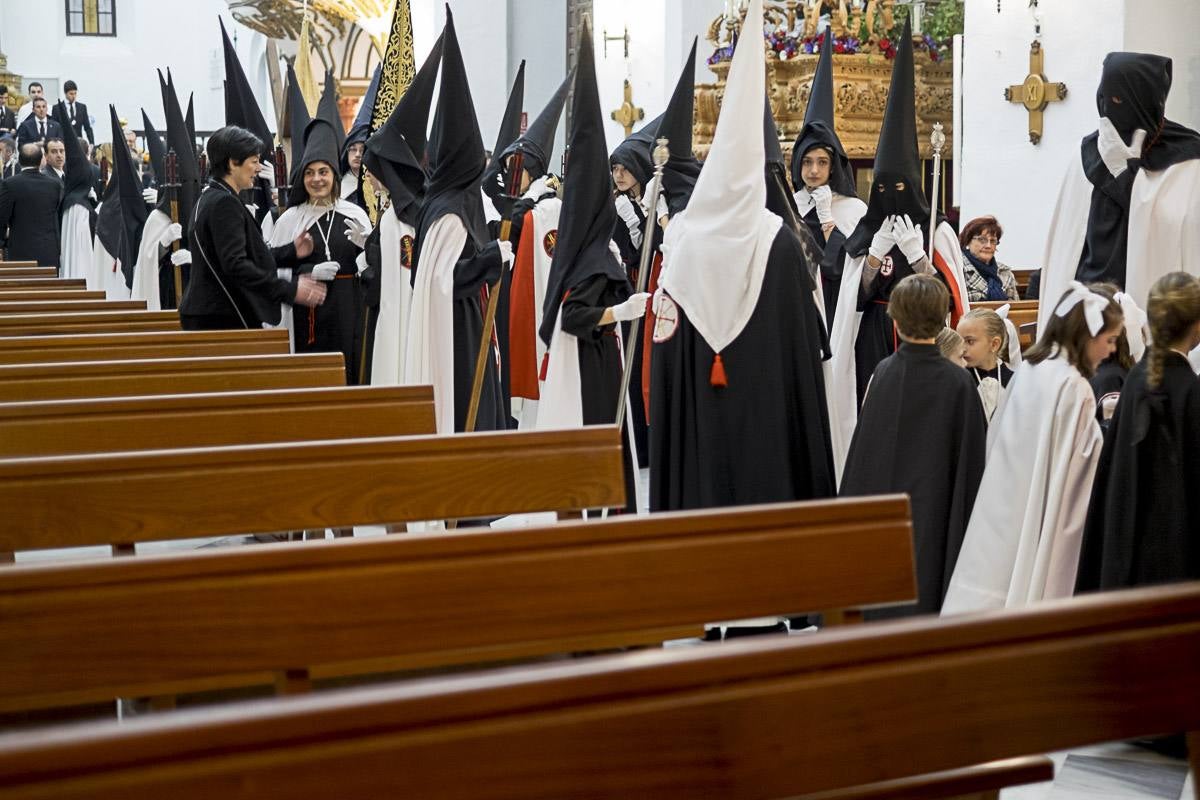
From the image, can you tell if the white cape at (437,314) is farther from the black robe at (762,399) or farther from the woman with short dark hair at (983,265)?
the woman with short dark hair at (983,265)

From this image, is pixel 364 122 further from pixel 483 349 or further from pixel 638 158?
pixel 483 349

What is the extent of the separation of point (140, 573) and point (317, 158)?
6.13 m

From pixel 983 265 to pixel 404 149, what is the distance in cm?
375

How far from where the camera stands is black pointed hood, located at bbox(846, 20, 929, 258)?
6883 millimetres

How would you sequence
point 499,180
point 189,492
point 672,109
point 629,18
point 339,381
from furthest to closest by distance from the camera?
point 629,18, point 499,180, point 672,109, point 339,381, point 189,492

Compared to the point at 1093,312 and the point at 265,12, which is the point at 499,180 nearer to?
the point at 1093,312

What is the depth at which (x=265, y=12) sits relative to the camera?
869 inches

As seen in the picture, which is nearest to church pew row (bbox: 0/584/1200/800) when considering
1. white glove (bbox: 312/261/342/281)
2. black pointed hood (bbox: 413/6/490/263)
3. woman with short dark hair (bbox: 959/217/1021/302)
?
black pointed hood (bbox: 413/6/490/263)

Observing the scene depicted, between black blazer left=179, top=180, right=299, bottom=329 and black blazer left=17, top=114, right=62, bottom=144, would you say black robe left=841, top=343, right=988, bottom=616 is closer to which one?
black blazer left=179, top=180, right=299, bottom=329

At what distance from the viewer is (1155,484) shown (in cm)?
416

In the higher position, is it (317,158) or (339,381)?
(317,158)

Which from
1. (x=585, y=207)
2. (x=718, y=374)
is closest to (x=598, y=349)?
(x=585, y=207)

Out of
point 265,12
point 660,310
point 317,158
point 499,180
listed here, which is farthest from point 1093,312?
point 265,12

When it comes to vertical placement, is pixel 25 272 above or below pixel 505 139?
below
